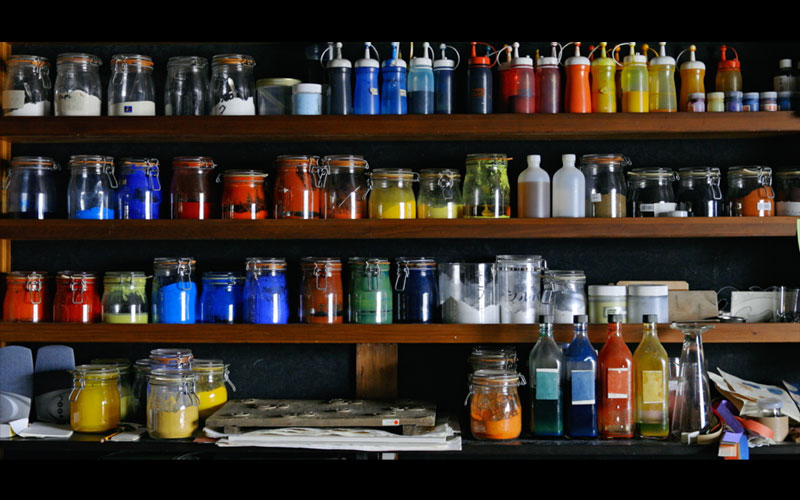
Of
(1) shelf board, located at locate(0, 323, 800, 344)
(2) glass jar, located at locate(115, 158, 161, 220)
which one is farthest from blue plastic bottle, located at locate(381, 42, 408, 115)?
(2) glass jar, located at locate(115, 158, 161, 220)

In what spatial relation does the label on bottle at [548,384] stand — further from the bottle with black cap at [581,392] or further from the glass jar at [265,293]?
the glass jar at [265,293]

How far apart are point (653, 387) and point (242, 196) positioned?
4.36 feet

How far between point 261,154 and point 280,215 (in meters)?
0.30

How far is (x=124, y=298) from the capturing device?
2582 millimetres

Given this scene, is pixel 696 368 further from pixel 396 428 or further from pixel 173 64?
pixel 173 64

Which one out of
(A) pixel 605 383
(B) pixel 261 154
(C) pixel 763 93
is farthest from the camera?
(B) pixel 261 154

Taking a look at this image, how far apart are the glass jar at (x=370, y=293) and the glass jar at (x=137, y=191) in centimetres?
66

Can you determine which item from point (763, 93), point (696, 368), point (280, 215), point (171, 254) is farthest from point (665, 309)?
point (171, 254)

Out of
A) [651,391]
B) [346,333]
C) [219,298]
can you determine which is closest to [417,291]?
[346,333]

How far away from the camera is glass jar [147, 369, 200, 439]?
7.65ft

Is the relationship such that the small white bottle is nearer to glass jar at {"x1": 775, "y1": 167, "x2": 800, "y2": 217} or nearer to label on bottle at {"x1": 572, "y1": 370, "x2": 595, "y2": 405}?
label on bottle at {"x1": 572, "y1": 370, "x2": 595, "y2": 405}

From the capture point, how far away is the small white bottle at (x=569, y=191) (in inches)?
98.5

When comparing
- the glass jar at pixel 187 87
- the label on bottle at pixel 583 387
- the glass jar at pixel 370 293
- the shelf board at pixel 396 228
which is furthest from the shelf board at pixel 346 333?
the glass jar at pixel 187 87

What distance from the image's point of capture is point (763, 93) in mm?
2486
